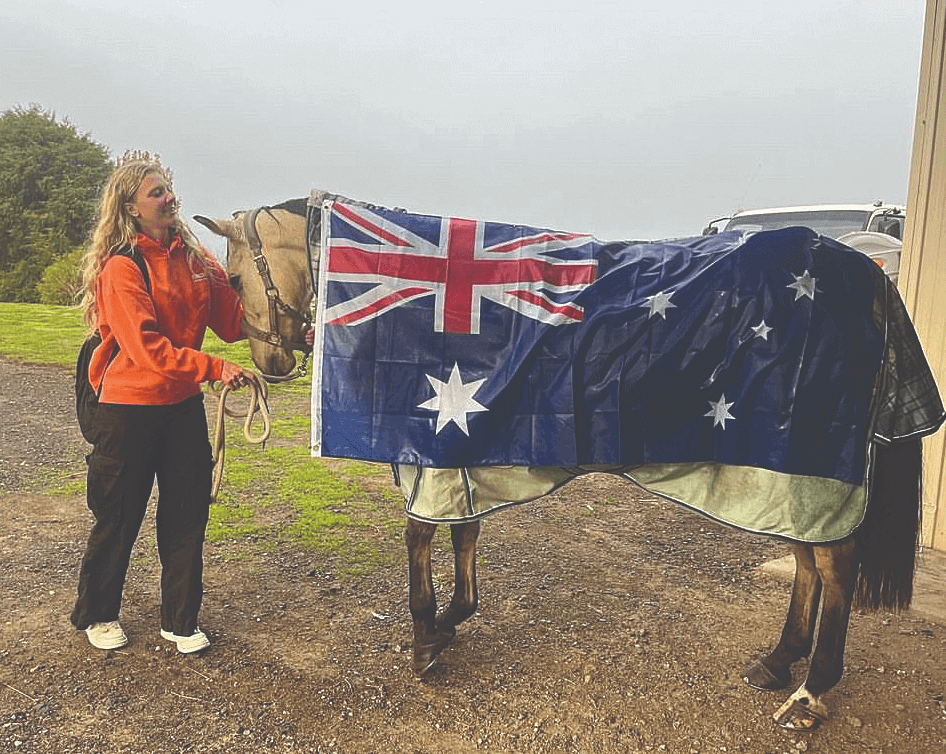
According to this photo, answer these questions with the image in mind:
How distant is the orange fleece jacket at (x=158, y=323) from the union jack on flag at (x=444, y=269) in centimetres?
57

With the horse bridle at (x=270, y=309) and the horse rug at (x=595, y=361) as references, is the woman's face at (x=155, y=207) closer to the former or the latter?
the horse bridle at (x=270, y=309)

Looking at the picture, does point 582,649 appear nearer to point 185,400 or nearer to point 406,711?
point 406,711

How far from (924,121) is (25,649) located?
4.82 meters

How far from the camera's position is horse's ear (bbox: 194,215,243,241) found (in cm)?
270

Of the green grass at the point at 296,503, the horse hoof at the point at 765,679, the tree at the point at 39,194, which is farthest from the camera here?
the tree at the point at 39,194

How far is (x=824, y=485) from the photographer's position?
7.82ft

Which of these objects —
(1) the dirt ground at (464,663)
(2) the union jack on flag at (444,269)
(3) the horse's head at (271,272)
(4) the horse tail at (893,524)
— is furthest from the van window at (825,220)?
(3) the horse's head at (271,272)

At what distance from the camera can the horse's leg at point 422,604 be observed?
2635 millimetres

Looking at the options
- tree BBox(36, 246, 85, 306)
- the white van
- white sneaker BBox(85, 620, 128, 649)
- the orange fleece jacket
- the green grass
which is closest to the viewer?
the orange fleece jacket

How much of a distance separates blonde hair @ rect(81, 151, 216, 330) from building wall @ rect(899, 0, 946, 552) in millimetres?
3728

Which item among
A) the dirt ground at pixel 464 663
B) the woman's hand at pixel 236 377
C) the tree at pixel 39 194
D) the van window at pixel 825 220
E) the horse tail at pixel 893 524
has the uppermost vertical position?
the tree at pixel 39 194

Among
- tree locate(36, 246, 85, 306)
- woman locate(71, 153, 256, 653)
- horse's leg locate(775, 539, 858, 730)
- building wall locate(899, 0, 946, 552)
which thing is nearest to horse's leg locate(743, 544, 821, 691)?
horse's leg locate(775, 539, 858, 730)

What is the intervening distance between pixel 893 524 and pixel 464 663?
5.29 ft

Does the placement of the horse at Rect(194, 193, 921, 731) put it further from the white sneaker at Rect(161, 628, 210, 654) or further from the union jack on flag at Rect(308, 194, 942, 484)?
the white sneaker at Rect(161, 628, 210, 654)
